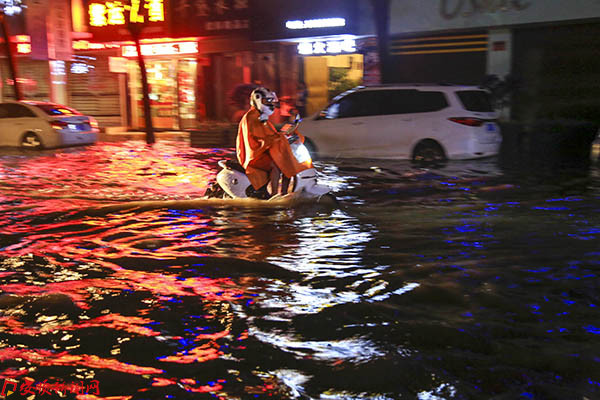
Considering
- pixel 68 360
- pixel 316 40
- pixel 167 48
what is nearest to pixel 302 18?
pixel 316 40

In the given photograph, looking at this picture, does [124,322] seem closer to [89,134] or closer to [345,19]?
[89,134]

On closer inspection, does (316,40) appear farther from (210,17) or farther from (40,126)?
(40,126)

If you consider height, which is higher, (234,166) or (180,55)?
(180,55)

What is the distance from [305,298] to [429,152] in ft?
32.7

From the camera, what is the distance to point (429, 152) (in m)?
14.7

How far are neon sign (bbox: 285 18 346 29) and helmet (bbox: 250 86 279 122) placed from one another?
1394 cm

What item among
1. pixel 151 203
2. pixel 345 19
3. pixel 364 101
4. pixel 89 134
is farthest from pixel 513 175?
pixel 89 134

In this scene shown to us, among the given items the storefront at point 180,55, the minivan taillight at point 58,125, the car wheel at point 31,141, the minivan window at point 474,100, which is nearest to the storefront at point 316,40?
the storefront at point 180,55

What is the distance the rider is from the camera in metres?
8.75

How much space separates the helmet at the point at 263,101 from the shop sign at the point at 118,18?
59.0ft

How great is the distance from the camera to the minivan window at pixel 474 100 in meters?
14.3

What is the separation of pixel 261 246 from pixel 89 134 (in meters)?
15.3

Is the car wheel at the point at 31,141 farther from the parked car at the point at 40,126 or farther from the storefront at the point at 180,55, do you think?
the storefront at the point at 180,55

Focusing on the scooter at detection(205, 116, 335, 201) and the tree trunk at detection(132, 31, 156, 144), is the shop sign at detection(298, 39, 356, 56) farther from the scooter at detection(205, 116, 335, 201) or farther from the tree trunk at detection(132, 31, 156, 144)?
the scooter at detection(205, 116, 335, 201)
